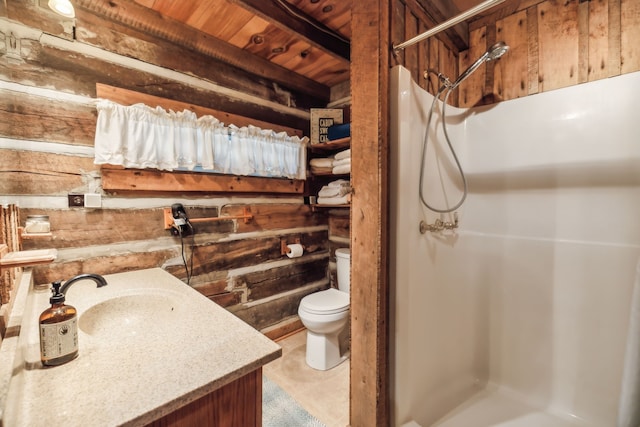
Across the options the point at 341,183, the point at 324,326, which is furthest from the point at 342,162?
the point at 324,326

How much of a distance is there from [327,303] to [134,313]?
1274 mm

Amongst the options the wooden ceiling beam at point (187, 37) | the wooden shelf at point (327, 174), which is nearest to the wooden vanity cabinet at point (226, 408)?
the wooden shelf at point (327, 174)

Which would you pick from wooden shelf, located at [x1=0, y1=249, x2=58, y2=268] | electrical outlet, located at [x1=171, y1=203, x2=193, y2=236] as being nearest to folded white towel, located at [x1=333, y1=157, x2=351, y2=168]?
electrical outlet, located at [x1=171, y1=203, x2=193, y2=236]

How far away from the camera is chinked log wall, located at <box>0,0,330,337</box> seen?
1.38 m

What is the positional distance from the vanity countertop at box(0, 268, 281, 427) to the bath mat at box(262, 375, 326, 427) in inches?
37.5

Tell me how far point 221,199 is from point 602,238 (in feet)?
7.88

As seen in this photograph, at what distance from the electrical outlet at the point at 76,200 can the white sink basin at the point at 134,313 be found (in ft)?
2.34

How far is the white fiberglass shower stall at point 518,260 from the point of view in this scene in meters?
1.32

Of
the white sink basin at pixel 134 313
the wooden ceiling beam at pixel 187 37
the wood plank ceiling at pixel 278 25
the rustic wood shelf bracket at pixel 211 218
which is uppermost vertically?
the wood plank ceiling at pixel 278 25

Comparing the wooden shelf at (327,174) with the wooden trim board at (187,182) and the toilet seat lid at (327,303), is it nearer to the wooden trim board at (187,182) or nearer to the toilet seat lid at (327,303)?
the wooden trim board at (187,182)

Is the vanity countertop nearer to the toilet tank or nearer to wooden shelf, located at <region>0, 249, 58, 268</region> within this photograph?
wooden shelf, located at <region>0, 249, 58, 268</region>

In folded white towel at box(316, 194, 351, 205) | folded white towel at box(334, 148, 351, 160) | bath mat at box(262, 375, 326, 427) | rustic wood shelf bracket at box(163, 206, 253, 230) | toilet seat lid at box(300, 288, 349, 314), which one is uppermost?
folded white towel at box(334, 148, 351, 160)

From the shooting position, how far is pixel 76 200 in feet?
4.99

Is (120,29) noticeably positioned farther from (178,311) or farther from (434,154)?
(434,154)
